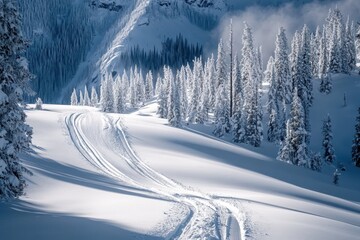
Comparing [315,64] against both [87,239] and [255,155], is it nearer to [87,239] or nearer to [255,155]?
[255,155]

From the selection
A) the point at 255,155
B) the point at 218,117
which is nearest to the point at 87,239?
the point at 255,155

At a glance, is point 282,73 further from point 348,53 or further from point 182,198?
point 182,198

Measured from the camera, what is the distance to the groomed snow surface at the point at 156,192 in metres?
12.5

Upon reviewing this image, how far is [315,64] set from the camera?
94.9 m

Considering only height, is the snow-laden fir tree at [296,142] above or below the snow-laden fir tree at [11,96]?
below

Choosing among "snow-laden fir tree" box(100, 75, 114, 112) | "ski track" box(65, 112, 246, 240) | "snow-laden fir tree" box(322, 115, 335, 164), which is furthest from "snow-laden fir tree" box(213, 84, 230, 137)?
"snow-laden fir tree" box(100, 75, 114, 112)

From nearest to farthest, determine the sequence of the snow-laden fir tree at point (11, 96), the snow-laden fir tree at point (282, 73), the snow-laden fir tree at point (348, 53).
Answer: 1. the snow-laden fir tree at point (11, 96)
2. the snow-laden fir tree at point (282, 73)
3. the snow-laden fir tree at point (348, 53)

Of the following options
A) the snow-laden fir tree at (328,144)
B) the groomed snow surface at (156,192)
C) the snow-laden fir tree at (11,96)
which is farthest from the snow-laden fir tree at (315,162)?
the snow-laden fir tree at (11,96)

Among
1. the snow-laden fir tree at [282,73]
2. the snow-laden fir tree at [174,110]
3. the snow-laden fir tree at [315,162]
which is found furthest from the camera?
the snow-laden fir tree at [282,73]

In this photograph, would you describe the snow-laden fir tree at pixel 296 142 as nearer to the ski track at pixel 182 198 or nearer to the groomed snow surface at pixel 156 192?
the groomed snow surface at pixel 156 192

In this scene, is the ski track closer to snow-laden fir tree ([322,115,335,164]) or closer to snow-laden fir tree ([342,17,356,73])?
snow-laden fir tree ([322,115,335,164])

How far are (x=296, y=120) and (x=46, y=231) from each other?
134 ft

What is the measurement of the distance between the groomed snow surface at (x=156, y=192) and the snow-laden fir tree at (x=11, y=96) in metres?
1.08

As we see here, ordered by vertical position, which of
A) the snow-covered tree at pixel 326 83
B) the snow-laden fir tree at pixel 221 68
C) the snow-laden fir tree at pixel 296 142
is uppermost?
the snow-laden fir tree at pixel 221 68
